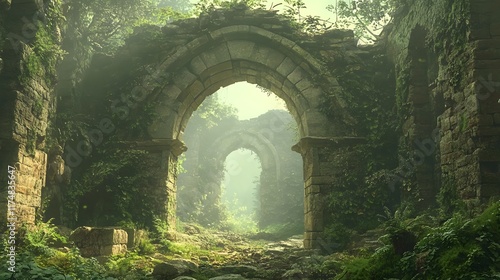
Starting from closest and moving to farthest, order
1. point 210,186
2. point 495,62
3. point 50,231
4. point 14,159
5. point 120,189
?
1. point 495,62
2. point 14,159
3. point 50,231
4. point 120,189
5. point 210,186

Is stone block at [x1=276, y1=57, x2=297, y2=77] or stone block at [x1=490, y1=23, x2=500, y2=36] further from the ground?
stone block at [x1=276, y1=57, x2=297, y2=77]

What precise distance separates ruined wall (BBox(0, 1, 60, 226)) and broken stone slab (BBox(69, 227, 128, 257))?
33.3 inches

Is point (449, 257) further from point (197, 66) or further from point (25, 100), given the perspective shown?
point (197, 66)

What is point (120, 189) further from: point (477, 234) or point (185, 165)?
point (185, 165)

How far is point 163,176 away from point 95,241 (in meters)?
2.97

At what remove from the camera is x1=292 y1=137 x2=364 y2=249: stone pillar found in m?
9.05

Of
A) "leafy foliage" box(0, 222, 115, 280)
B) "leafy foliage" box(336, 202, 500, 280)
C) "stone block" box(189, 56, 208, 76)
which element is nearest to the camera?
"leafy foliage" box(336, 202, 500, 280)

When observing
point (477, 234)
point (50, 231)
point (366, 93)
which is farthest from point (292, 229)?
point (477, 234)

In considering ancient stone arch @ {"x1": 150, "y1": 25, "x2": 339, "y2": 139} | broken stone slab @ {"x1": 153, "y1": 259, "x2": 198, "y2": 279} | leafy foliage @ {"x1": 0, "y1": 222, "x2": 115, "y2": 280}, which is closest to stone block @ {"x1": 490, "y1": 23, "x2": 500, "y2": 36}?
ancient stone arch @ {"x1": 150, "y1": 25, "x2": 339, "y2": 139}

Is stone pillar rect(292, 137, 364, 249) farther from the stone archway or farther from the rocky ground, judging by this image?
the stone archway

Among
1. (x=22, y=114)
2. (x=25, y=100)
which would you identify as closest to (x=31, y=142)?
(x=22, y=114)

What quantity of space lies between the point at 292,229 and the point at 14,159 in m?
11.6

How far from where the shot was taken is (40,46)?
24.8 feet

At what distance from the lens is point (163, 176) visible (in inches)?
380
